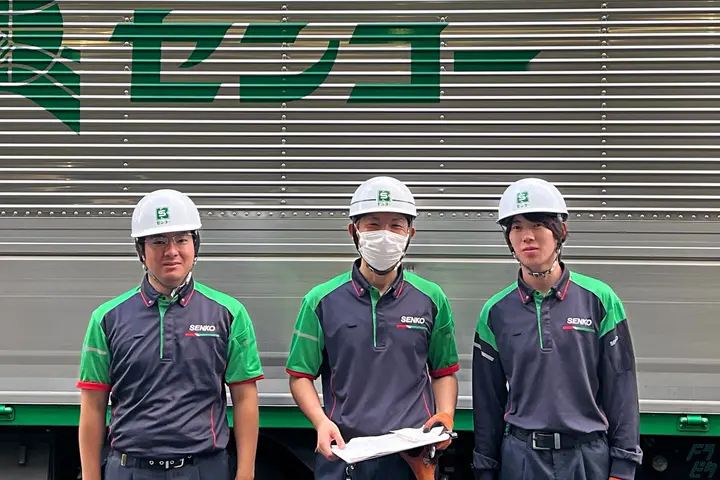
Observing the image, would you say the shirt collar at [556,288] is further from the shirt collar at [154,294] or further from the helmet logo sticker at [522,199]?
the shirt collar at [154,294]

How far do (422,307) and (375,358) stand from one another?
0.90 feet

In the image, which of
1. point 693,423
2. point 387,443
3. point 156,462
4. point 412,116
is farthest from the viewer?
point 412,116

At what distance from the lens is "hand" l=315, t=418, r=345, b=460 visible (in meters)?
2.29

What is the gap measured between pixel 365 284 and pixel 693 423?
1631mm

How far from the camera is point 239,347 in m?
2.46

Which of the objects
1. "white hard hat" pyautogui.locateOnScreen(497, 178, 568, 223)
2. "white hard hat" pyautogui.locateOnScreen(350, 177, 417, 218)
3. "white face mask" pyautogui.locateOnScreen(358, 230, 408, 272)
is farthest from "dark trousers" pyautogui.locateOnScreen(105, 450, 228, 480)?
"white hard hat" pyautogui.locateOnScreen(497, 178, 568, 223)

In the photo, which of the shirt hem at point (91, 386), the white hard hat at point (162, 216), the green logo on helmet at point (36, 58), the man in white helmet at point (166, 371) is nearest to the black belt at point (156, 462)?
the man in white helmet at point (166, 371)

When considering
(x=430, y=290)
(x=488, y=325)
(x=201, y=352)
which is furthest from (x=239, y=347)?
(x=488, y=325)

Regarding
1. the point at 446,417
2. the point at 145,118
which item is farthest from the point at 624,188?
the point at 145,118

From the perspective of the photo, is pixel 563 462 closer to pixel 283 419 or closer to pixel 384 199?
pixel 384 199

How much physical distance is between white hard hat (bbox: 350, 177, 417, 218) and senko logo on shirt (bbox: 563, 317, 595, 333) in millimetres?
694

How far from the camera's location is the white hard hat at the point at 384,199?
8.13 ft

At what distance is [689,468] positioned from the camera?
325 cm

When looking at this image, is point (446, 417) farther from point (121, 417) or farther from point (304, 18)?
point (304, 18)
